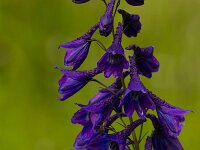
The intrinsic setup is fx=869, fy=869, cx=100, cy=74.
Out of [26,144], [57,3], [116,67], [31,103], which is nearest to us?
[116,67]

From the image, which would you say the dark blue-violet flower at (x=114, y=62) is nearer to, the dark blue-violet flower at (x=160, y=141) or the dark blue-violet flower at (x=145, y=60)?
the dark blue-violet flower at (x=145, y=60)

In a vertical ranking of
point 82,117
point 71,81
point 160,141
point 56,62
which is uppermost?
point 56,62

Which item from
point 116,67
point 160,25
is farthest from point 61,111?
point 116,67

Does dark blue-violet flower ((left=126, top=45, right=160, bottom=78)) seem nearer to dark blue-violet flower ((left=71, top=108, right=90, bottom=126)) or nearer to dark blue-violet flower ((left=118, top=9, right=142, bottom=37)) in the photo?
dark blue-violet flower ((left=118, top=9, right=142, bottom=37))

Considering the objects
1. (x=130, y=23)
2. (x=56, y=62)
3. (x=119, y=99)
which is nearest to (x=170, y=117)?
(x=119, y=99)

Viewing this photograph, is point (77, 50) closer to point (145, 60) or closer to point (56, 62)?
point (145, 60)

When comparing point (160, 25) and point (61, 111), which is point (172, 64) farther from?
point (61, 111)

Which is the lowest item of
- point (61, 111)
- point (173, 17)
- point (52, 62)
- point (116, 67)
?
point (116, 67)
